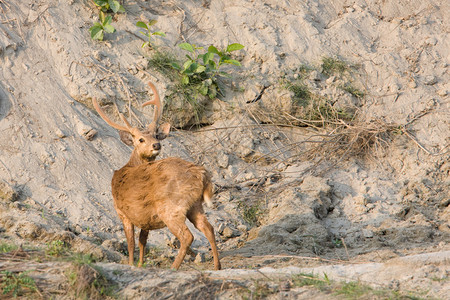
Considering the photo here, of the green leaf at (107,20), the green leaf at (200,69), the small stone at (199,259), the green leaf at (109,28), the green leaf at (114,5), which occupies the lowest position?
the small stone at (199,259)

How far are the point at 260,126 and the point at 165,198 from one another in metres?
4.22

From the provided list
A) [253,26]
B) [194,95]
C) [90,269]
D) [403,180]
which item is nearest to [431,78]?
[403,180]

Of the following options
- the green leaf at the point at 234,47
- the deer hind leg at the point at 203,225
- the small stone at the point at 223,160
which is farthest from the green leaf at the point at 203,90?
the deer hind leg at the point at 203,225

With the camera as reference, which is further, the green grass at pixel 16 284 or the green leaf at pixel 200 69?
the green leaf at pixel 200 69

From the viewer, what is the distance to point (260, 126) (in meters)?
11.0

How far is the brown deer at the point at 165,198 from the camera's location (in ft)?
23.1

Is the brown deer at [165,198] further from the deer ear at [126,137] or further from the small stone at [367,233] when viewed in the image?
the small stone at [367,233]

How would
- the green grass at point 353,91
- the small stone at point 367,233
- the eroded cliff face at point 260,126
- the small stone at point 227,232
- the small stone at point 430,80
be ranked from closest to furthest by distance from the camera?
the eroded cliff face at point 260,126
the small stone at point 367,233
the small stone at point 227,232
the green grass at point 353,91
the small stone at point 430,80

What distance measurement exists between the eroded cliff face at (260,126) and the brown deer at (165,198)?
2.12 feet

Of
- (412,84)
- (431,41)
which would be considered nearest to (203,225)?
(412,84)

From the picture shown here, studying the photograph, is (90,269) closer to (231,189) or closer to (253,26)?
(231,189)

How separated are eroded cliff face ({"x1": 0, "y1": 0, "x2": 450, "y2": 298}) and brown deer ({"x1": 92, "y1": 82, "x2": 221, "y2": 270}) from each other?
25.4 inches

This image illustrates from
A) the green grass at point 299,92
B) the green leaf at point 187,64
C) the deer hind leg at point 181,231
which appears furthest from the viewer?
the green grass at point 299,92

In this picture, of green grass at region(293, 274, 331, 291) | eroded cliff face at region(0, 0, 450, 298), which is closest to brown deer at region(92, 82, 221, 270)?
eroded cliff face at region(0, 0, 450, 298)
